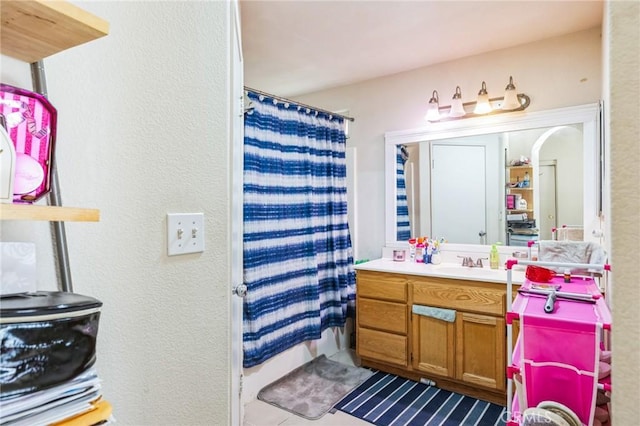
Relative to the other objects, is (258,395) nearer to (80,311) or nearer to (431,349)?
(431,349)

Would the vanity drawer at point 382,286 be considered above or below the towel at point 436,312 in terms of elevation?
above

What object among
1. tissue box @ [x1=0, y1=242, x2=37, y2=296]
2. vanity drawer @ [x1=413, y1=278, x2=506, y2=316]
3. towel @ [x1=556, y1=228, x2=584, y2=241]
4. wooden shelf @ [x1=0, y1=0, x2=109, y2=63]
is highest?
wooden shelf @ [x1=0, y1=0, x2=109, y2=63]

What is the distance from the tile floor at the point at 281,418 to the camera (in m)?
2.07

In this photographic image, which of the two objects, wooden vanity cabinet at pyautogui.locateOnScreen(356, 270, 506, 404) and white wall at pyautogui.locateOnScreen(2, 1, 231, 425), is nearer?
white wall at pyautogui.locateOnScreen(2, 1, 231, 425)

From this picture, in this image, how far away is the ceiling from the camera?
2068 mm

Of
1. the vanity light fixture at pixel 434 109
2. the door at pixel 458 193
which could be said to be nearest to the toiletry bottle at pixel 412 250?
the door at pixel 458 193

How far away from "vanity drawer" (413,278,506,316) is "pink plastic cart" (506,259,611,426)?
0.71 meters

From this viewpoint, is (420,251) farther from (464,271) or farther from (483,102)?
(483,102)

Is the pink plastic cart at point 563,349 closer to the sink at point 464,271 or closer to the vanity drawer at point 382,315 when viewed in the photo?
the sink at point 464,271

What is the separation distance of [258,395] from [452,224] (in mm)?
1949

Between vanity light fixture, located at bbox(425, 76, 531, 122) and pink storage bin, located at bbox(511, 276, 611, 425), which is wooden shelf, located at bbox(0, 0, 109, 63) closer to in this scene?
pink storage bin, located at bbox(511, 276, 611, 425)

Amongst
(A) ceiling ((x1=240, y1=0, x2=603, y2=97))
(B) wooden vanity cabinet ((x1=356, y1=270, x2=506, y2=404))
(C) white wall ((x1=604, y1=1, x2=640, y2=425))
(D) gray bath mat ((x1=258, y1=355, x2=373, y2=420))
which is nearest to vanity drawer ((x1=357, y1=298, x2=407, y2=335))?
(B) wooden vanity cabinet ((x1=356, y1=270, x2=506, y2=404))

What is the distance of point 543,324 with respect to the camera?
4.50 feet

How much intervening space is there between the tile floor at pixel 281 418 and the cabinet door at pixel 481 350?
0.76 m
